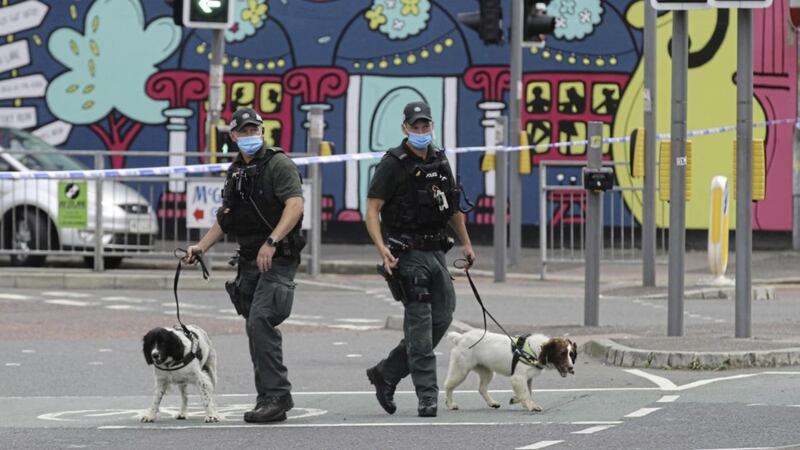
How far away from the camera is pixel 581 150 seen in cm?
2838

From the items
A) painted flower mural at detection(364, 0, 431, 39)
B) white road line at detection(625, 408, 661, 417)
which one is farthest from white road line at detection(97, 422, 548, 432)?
painted flower mural at detection(364, 0, 431, 39)

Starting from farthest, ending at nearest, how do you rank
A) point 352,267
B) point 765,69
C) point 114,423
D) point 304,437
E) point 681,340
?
1. point 765,69
2. point 352,267
3. point 681,340
4. point 114,423
5. point 304,437

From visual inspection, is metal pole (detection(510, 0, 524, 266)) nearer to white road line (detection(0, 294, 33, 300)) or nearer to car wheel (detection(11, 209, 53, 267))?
car wheel (detection(11, 209, 53, 267))

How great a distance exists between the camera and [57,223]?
22.1 m

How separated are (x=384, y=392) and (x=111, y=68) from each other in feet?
63.6

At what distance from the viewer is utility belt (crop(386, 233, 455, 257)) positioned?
11.1m

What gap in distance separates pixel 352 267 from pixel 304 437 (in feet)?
46.7

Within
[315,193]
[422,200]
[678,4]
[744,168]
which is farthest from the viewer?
[315,193]

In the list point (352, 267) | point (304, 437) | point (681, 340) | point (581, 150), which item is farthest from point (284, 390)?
point (581, 150)

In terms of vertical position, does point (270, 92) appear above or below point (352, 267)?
above

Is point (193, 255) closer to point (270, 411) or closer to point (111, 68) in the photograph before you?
point (270, 411)

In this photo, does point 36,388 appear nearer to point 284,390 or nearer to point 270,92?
point 284,390

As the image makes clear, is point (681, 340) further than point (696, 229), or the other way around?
point (696, 229)

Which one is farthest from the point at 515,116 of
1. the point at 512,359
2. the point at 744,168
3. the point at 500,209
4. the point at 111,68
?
the point at 512,359
